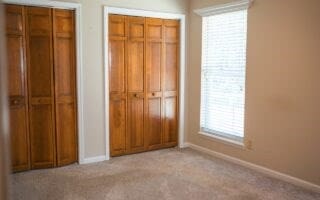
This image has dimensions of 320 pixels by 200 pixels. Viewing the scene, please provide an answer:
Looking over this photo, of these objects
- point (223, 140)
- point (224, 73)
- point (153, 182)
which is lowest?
point (153, 182)

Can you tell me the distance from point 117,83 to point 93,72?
1.33ft

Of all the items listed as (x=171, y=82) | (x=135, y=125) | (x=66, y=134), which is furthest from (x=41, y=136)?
(x=171, y=82)

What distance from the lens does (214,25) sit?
14.9ft

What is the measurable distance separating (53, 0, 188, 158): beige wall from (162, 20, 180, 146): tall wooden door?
798 mm

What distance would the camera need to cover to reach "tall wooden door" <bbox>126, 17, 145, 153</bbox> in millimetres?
4527

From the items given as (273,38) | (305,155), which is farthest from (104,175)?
(273,38)

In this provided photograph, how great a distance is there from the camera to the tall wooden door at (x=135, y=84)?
14.9ft

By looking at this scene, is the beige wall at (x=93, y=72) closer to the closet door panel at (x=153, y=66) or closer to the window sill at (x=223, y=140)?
the closet door panel at (x=153, y=66)

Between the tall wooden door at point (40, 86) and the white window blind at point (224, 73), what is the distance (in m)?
2.20

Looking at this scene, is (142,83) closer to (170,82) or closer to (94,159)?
(170,82)

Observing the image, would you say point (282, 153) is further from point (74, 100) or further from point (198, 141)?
point (74, 100)

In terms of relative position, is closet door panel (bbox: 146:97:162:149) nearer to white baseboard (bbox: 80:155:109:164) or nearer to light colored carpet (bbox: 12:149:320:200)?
light colored carpet (bbox: 12:149:320:200)

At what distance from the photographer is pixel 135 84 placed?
4.62 meters

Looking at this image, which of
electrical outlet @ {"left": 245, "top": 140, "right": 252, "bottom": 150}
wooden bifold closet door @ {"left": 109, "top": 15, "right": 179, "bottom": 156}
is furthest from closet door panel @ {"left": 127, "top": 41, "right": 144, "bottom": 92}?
electrical outlet @ {"left": 245, "top": 140, "right": 252, "bottom": 150}
